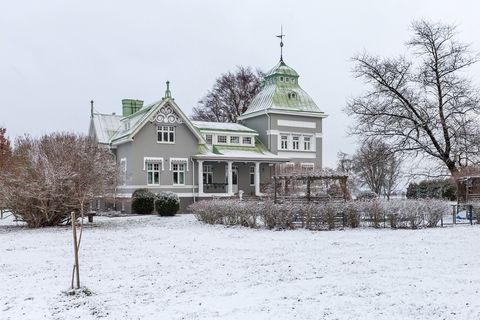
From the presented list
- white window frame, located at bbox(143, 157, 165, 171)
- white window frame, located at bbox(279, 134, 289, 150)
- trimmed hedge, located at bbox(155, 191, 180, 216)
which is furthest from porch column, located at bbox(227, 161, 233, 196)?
trimmed hedge, located at bbox(155, 191, 180, 216)

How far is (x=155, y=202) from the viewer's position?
29.9m

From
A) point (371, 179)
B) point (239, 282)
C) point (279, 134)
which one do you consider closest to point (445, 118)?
point (279, 134)

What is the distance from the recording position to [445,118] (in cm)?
2788

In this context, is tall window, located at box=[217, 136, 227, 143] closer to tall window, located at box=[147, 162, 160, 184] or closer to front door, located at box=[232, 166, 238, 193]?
front door, located at box=[232, 166, 238, 193]

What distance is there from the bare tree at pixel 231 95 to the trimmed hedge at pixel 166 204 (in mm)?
26702

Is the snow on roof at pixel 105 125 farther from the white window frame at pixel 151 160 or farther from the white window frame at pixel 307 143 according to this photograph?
the white window frame at pixel 307 143

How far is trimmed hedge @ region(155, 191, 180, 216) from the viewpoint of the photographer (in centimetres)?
2946

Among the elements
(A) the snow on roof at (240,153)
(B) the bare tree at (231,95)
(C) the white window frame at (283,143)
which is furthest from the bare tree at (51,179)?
(B) the bare tree at (231,95)

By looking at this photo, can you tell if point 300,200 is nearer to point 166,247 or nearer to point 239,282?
point 166,247

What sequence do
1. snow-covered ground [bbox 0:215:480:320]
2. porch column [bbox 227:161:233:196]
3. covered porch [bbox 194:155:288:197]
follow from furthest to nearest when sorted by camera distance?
porch column [bbox 227:161:233:196]
covered porch [bbox 194:155:288:197]
snow-covered ground [bbox 0:215:480:320]

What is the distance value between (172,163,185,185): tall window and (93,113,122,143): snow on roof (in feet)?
19.8

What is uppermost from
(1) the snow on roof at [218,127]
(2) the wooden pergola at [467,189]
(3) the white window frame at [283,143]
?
(1) the snow on roof at [218,127]

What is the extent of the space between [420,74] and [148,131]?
1729 centimetres

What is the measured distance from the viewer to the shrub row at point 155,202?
29.5 m
